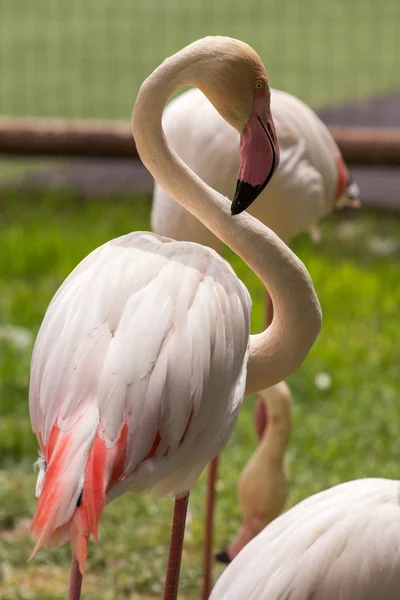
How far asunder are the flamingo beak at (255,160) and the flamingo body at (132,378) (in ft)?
0.36

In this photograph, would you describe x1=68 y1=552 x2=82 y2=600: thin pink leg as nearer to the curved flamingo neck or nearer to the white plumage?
the white plumage

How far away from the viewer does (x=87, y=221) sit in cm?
563

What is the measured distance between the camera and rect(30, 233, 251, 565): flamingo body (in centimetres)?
146

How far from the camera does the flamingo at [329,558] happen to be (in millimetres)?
1697

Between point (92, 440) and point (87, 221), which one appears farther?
point (87, 221)

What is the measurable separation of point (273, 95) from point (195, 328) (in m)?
1.05

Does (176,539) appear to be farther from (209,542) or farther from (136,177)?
(136,177)

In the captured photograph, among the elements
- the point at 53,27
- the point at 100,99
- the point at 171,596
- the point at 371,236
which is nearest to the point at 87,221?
the point at 371,236

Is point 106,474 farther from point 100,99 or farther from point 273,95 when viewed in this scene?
point 100,99

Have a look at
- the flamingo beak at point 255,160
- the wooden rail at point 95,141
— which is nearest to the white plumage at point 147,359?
the flamingo beak at point 255,160

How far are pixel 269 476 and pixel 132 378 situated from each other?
0.93m

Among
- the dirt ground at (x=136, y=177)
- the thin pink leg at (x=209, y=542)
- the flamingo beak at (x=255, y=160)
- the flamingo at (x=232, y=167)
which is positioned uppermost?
the flamingo beak at (x=255, y=160)

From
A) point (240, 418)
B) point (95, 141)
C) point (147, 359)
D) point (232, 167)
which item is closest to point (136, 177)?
point (95, 141)

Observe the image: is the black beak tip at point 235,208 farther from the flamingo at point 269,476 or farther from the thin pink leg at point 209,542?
the thin pink leg at point 209,542
